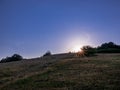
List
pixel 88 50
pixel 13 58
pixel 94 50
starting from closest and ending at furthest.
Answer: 1. pixel 88 50
2. pixel 94 50
3. pixel 13 58

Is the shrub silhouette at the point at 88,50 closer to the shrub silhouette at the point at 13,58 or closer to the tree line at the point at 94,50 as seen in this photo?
the tree line at the point at 94,50

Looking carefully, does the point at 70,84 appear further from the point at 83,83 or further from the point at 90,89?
the point at 90,89

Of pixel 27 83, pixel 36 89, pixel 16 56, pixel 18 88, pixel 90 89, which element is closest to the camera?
pixel 90 89

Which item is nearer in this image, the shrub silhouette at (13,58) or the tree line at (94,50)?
the tree line at (94,50)

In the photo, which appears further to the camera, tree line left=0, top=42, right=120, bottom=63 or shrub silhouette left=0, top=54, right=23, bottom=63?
shrub silhouette left=0, top=54, right=23, bottom=63

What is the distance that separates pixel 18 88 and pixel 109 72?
10793 millimetres

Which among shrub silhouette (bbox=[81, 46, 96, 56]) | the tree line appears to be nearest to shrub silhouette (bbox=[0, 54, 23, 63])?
the tree line

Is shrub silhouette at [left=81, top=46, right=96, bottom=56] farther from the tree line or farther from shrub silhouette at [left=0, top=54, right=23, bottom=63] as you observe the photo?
shrub silhouette at [left=0, top=54, right=23, bottom=63]

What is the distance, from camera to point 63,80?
27.9 meters

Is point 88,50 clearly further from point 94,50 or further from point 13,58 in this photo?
point 13,58

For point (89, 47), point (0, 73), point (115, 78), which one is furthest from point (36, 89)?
point (89, 47)

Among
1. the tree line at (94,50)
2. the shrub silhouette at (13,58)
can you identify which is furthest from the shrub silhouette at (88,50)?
the shrub silhouette at (13,58)

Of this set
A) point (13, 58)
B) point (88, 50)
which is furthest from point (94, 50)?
point (13, 58)

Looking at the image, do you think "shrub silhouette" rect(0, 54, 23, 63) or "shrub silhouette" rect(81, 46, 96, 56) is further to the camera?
"shrub silhouette" rect(0, 54, 23, 63)
